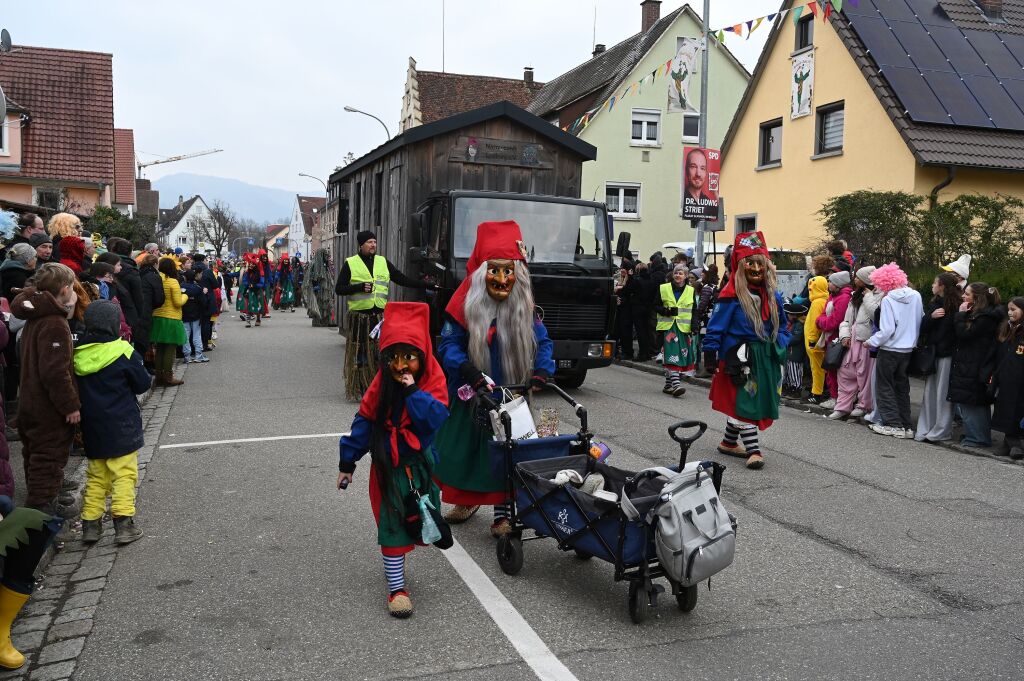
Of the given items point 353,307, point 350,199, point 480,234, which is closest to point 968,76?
point 350,199

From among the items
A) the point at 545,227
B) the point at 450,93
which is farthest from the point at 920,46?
the point at 450,93

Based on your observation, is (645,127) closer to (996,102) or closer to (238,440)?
(996,102)

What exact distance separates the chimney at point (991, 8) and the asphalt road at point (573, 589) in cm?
1915

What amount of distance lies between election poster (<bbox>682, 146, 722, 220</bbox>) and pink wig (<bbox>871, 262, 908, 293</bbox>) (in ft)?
23.4

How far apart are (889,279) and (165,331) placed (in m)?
9.07

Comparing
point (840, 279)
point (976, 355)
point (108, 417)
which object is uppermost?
point (840, 279)

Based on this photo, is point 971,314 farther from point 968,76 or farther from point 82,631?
point 968,76

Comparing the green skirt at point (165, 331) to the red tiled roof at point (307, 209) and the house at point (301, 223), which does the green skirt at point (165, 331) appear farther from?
the red tiled roof at point (307, 209)

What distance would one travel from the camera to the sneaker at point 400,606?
450 centimetres

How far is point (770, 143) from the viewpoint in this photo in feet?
85.3

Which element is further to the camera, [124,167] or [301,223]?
[301,223]

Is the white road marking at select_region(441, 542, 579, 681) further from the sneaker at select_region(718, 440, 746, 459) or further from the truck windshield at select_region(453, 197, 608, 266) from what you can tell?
the truck windshield at select_region(453, 197, 608, 266)

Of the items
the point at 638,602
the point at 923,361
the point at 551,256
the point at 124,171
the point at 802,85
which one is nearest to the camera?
the point at 638,602

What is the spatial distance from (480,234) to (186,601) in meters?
2.61
